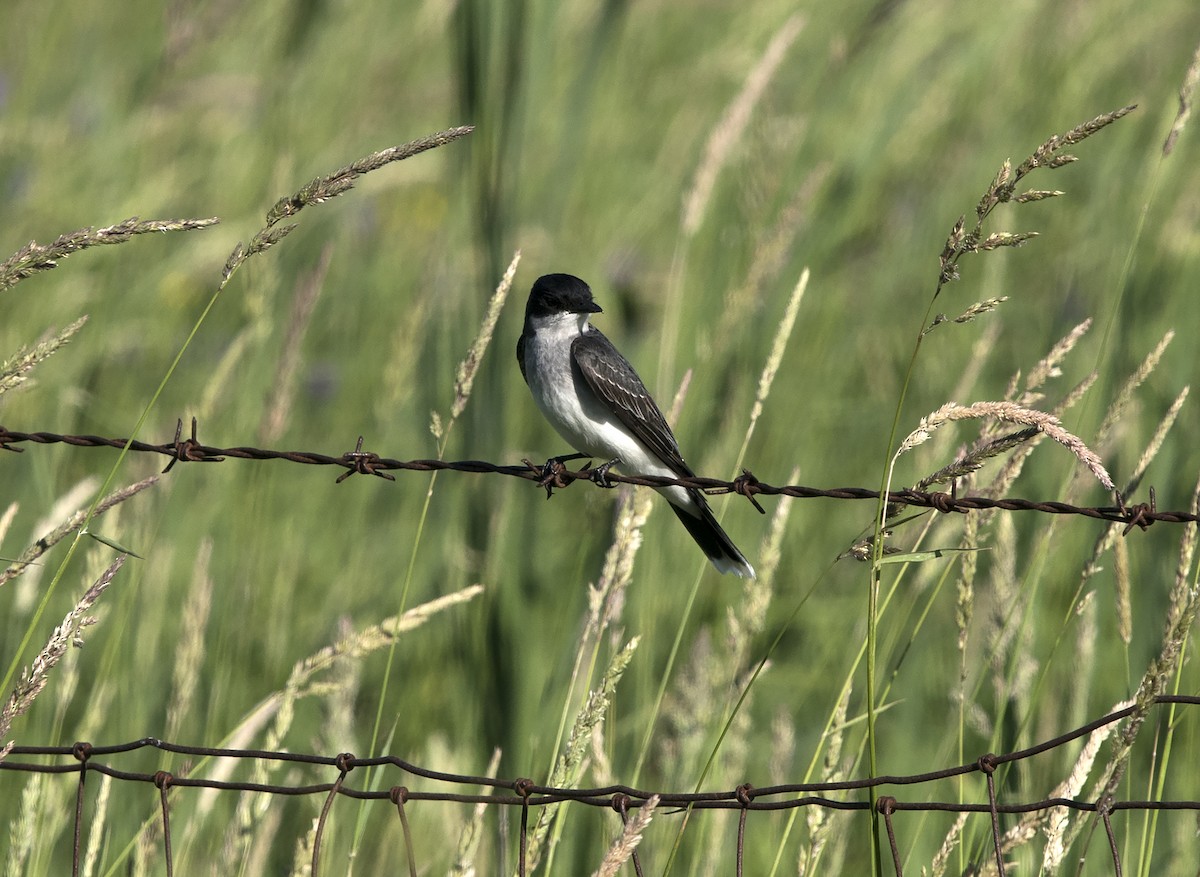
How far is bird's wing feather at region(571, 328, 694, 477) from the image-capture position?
4.96m

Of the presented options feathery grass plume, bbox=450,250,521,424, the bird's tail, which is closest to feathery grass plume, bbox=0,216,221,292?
feathery grass plume, bbox=450,250,521,424

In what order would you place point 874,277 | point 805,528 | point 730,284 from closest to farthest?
point 730,284 → point 805,528 → point 874,277

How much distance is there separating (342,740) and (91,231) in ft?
5.92

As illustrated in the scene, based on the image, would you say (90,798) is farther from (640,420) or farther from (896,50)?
(896,50)

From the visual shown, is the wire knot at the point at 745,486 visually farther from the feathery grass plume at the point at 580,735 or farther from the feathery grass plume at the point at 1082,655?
the feathery grass plume at the point at 1082,655

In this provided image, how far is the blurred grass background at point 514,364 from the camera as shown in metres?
4.16

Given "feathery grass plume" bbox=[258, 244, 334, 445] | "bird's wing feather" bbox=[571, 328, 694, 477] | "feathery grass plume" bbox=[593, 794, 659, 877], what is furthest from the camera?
"bird's wing feather" bbox=[571, 328, 694, 477]

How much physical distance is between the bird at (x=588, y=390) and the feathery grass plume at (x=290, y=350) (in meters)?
1.17

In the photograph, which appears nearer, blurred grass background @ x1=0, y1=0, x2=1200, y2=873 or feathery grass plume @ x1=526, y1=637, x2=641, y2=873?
feathery grass plume @ x1=526, y1=637, x2=641, y2=873

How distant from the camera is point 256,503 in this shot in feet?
14.2

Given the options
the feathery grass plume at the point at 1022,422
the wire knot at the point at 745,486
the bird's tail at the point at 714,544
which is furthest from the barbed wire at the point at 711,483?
the bird's tail at the point at 714,544

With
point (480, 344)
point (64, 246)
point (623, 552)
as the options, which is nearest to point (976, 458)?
point (623, 552)

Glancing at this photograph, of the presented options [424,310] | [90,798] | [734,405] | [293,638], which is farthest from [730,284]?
[90,798]

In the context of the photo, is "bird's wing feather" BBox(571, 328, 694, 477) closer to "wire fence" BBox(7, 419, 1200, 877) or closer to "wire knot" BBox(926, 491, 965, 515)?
"wire fence" BBox(7, 419, 1200, 877)
